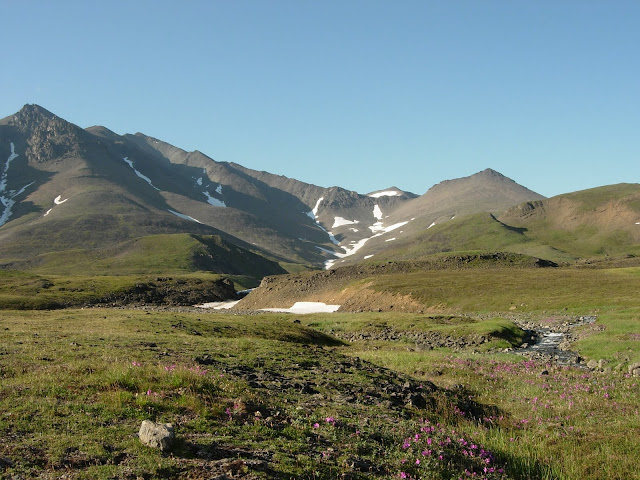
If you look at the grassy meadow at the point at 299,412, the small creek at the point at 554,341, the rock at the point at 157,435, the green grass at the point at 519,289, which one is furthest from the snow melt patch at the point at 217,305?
the rock at the point at 157,435

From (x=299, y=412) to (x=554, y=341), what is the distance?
39.5 m

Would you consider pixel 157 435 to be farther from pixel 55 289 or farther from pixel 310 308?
pixel 55 289

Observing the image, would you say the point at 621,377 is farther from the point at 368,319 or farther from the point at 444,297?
the point at 444,297

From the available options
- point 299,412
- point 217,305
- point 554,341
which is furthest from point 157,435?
point 217,305

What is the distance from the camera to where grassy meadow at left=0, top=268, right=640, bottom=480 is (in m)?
10.9

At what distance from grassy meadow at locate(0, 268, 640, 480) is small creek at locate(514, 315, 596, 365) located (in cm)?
320

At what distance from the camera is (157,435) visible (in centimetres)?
1114

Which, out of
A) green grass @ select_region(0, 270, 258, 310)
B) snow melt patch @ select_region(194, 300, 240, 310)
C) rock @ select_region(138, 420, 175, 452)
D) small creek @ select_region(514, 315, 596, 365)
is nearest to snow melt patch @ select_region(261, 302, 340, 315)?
snow melt patch @ select_region(194, 300, 240, 310)

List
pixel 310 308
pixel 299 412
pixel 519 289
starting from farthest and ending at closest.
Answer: pixel 310 308
pixel 519 289
pixel 299 412

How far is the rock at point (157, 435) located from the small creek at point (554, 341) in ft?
103

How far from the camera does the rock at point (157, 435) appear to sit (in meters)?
11.0

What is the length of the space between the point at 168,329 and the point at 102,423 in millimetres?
30610

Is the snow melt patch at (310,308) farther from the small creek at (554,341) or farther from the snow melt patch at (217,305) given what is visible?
the small creek at (554,341)

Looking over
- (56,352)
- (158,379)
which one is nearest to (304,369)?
(158,379)
